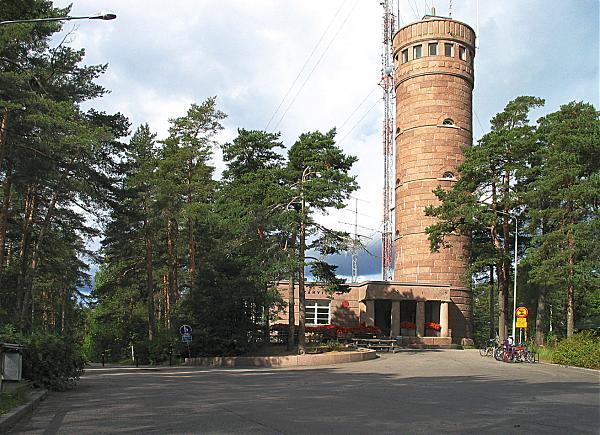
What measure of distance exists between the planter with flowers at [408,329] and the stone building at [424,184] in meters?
0.38

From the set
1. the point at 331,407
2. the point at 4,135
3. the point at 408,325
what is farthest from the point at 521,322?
the point at 4,135

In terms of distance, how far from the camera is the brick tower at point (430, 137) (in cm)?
5328

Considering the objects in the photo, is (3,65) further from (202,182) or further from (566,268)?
Result: (566,268)

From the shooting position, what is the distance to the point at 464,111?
2180 inches

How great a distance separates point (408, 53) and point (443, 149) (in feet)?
31.1

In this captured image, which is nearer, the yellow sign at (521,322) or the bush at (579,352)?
the bush at (579,352)

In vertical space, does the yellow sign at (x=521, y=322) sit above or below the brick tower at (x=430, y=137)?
below

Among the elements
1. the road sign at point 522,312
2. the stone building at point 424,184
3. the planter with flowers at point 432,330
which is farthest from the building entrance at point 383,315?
the road sign at point 522,312

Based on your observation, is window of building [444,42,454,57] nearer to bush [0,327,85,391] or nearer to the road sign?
the road sign

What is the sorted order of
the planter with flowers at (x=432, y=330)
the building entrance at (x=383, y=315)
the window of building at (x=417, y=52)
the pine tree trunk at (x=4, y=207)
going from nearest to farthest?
the pine tree trunk at (x=4, y=207), the planter with flowers at (x=432, y=330), the building entrance at (x=383, y=315), the window of building at (x=417, y=52)

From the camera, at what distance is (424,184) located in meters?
53.8

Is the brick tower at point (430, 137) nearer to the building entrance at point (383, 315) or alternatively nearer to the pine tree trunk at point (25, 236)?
the building entrance at point (383, 315)

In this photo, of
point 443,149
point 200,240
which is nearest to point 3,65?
point 200,240

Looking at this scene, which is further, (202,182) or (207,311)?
(202,182)
